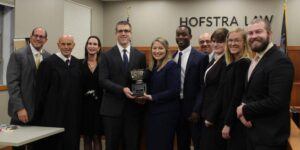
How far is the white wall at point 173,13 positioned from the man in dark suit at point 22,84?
6342 millimetres

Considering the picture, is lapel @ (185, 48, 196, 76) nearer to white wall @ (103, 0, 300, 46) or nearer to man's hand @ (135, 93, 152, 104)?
man's hand @ (135, 93, 152, 104)

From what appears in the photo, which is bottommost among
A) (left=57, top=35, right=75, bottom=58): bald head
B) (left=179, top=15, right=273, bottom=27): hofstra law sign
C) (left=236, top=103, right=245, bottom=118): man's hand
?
(left=236, top=103, right=245, bottom=118): man's hand

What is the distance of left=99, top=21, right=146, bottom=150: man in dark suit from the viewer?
11.4 ft

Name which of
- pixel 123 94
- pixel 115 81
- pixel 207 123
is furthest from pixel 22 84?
pixel 207 123

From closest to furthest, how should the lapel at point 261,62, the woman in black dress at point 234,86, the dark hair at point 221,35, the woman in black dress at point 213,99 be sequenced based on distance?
1. the lapel at point 261,62
2. the woman in black dress at point 234,86
3. the woman in black dress at point 213,99
4. the dark hair at point 221,35

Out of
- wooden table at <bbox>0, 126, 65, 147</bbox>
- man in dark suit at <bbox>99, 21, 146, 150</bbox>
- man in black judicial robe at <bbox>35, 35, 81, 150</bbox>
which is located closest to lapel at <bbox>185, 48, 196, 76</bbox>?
→ man in dark suit at <bbox>99, 21, 146, 150</bbox>

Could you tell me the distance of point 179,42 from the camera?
12.0ft

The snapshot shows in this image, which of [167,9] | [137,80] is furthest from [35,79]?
[167,9]

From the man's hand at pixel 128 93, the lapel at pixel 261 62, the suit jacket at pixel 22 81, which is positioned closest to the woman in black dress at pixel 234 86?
the lapel at pixel 261 62

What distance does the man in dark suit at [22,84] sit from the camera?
356 cm

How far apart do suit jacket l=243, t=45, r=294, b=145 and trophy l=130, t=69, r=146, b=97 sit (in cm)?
123

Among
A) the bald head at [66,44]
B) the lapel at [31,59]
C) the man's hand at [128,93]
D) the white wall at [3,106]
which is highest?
the bald head at [66,44]

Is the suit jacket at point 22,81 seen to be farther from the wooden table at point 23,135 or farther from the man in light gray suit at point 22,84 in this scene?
the wooden table at point 23,135

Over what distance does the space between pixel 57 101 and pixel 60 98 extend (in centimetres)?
→ 4
